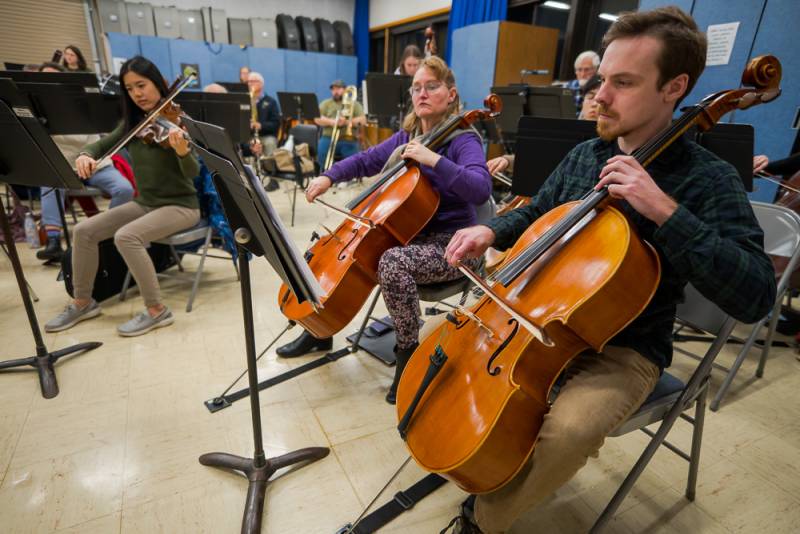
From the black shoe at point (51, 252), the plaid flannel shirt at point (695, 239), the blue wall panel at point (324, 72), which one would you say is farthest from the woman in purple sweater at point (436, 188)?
the blue wall panel at point (324, 72)

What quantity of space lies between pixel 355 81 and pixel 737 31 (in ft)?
24.0

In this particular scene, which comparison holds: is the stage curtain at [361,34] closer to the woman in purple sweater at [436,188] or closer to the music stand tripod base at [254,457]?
the woman in purple sweater at [436,188]

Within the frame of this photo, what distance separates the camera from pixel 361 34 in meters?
9.38

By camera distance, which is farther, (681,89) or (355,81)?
(355,81)

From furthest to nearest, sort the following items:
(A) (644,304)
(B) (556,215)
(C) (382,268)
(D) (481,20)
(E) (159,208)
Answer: (D) (481,20) < (E) (159,208) < (C) (382,268) < (B) (556,215) < (A) (644,304)

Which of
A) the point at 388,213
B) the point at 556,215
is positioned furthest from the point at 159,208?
the point at 556,215

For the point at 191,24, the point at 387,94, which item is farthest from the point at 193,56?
the point at 387,94

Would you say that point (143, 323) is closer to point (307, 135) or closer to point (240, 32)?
point (307, 135)

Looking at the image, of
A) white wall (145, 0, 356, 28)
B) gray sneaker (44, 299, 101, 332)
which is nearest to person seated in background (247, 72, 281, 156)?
gray sneaker (44, 299, 101, 332)

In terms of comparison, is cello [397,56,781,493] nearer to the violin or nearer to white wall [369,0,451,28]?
the violin

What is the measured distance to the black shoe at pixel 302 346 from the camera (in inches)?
83.4

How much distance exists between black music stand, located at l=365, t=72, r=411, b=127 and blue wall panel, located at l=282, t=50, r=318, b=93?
15.7 feet

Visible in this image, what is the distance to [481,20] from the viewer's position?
595cm

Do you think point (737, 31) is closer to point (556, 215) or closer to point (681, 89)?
→ point (681, 89)
